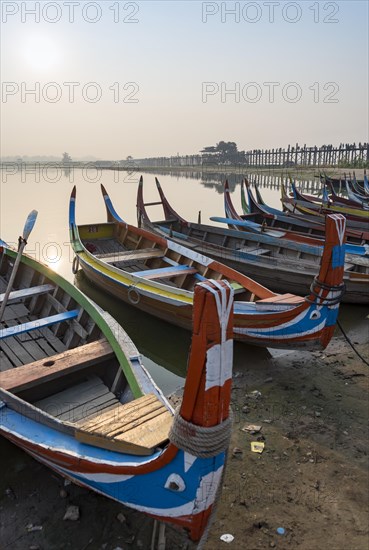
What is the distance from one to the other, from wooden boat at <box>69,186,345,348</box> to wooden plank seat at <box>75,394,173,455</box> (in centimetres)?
332

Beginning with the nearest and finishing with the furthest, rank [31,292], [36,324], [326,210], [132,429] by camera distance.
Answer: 1. [132,429]
2. [36,324]
3. [31,292]
4. [326,210]

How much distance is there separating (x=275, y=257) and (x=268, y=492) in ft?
26.4

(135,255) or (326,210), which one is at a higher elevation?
(326,210)

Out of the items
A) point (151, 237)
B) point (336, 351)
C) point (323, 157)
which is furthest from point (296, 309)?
point (323, 157)

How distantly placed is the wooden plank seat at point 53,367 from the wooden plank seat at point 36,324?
88 cm

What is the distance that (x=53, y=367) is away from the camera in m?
4.74

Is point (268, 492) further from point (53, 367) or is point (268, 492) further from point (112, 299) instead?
point (112, 299)

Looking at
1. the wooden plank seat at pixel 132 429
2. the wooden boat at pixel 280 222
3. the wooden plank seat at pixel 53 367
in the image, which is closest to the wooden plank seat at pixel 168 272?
the wooden plank seat at pixel 53 367

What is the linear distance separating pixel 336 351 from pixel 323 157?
3055 inches

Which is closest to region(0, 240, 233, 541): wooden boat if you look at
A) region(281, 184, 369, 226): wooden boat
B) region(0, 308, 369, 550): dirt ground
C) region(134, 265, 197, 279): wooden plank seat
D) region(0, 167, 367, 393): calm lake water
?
region(0, 308, 369, 550): dirt ground

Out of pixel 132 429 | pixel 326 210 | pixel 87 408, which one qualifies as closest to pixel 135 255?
pixel 87 408

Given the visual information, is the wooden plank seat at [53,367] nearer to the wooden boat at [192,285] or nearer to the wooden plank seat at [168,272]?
the wooden boat at [192,285]

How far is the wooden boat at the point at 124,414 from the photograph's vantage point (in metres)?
2.75

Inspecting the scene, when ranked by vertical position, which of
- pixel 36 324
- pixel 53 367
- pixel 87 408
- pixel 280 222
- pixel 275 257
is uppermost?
pixel 280 222
